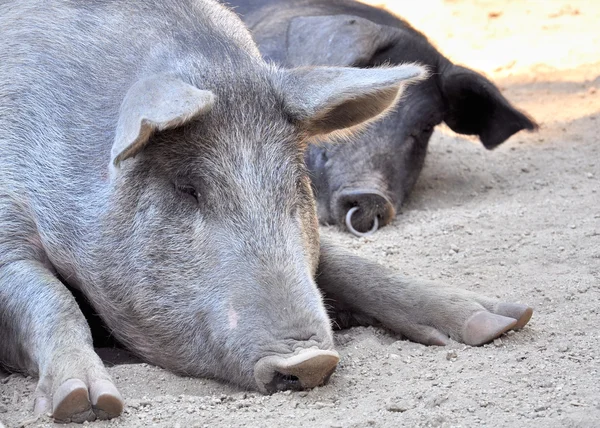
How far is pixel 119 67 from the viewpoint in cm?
445

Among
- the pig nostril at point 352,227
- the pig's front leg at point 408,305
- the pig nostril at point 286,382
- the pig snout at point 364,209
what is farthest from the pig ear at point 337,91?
the pig snout at point 364,209

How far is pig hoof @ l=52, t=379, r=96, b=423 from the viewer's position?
3465 mm

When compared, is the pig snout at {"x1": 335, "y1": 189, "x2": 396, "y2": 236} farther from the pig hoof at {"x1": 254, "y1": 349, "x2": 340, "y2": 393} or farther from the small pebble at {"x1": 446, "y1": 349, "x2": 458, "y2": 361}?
the pig hoof at {"x1": 254, "y1": 349, "x2": 340, "y2": 393}

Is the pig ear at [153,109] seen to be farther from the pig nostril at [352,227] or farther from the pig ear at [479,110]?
the pig ear at [479,110]

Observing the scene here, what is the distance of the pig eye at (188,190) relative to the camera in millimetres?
3994

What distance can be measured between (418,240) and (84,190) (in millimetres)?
2194

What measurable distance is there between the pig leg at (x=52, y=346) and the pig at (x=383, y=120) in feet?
8.47

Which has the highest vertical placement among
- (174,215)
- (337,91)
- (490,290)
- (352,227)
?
(337,91)

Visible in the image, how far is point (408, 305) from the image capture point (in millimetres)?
4496

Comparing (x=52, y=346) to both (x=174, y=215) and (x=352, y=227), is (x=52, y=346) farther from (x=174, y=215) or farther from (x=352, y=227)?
(x=352, y=227)

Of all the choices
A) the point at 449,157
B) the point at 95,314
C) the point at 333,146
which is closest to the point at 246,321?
the point at 95,314

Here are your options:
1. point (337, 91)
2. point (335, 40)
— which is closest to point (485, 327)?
point (337, 91)

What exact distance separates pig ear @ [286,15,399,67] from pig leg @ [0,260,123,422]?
2959 mm

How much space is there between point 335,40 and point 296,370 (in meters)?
3.61
